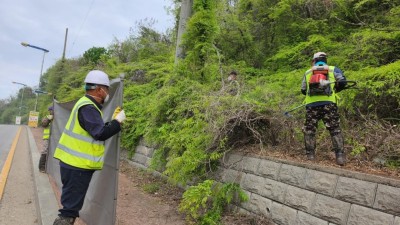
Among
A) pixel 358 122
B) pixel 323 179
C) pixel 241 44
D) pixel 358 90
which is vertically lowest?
pixel 323 179

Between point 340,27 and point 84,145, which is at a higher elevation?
point 340,27

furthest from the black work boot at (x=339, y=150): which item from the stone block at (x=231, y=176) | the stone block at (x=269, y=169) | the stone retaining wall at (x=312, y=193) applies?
the stone block at (x=231, y=176)

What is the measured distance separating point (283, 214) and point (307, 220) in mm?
403

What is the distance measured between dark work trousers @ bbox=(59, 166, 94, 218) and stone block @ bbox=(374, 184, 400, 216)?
10.4 ft

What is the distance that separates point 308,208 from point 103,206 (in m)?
2.68

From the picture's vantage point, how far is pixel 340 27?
441 inches

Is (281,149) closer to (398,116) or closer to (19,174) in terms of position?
(398,116)

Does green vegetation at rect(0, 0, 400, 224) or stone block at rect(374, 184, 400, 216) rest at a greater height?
green vegetation at rect(0, 0, 400, 224)

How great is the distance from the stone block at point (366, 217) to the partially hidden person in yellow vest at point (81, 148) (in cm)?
274

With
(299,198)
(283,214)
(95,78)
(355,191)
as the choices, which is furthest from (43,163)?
(355,191)

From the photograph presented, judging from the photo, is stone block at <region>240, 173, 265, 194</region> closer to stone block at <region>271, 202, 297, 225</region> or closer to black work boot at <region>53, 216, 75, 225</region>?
stone block at <region>271, 202, 297, 225</region>

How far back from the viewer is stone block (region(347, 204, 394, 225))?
3.48m

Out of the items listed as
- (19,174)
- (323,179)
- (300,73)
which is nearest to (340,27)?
(300,73)

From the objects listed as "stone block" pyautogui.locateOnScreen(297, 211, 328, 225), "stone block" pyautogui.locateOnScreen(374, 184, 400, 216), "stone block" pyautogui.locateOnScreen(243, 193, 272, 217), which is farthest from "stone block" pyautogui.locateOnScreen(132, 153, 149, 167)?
"stone block" pyautogui.locateOnScreen(374, 184, 400, 216)
